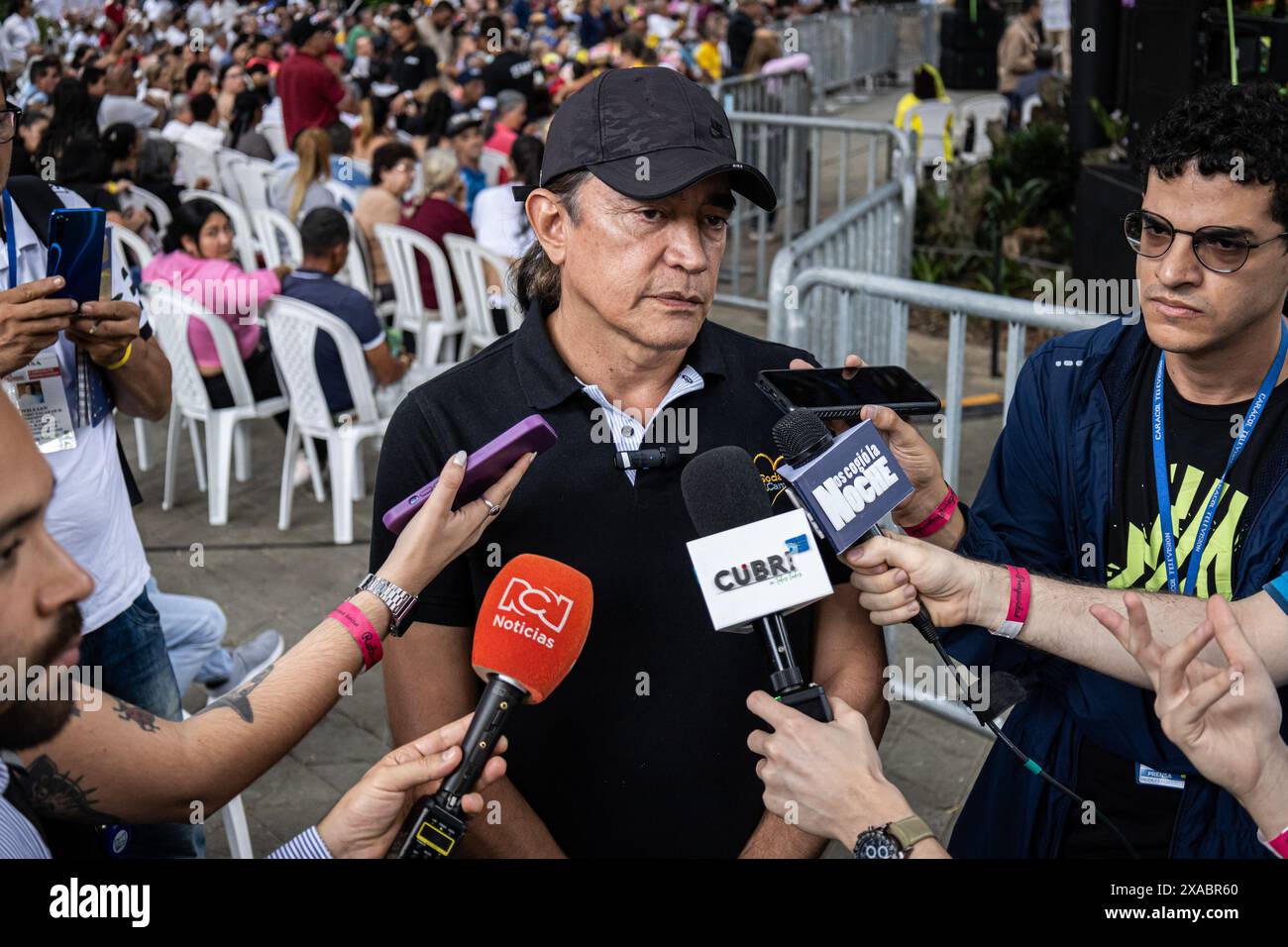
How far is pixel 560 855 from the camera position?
2291mm

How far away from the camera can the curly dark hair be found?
2076mm

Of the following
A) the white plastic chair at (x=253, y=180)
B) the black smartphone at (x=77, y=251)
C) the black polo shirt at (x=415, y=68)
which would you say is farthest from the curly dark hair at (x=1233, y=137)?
the black polo shirt at (x=415, y=68)

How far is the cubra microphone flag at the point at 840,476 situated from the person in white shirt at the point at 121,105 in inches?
441

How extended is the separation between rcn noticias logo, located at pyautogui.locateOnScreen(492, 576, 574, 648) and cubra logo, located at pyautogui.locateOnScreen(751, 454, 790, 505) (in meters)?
0.53

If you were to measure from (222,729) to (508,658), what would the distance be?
444 millimetres

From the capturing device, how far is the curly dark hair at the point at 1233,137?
81.7 inches

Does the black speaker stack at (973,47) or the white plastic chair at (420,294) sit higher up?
the black speaker stack at (973,47)

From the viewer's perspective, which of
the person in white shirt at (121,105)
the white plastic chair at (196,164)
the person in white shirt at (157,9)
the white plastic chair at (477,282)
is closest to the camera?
the white plastic chair at (477,282)

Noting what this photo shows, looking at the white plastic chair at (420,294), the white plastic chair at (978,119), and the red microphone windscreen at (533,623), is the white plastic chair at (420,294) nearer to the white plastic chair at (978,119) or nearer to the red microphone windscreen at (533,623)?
the red microphone windscreen at (533,623)

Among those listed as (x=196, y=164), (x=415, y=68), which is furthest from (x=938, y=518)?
(x=415, y=68)

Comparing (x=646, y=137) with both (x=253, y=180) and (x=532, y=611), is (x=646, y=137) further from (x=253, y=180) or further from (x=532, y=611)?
(x=253, y=180)

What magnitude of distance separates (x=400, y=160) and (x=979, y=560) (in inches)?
265

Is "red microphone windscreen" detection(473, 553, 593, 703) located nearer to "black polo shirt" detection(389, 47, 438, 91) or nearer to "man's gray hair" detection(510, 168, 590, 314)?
"man's gray hair" detection(510, 168, 590, 314)
